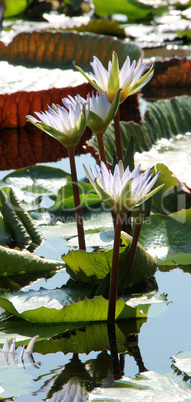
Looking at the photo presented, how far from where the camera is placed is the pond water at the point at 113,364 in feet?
1.88

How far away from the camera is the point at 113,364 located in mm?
634

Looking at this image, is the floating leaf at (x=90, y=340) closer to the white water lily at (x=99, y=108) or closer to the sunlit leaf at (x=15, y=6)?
the white water lily at (x=99, y=108)

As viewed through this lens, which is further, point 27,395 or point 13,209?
point 13,209

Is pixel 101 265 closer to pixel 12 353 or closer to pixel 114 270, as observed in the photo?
pixel 114 270

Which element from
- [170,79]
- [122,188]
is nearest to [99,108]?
[122,188]

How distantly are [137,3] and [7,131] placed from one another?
1996 mm

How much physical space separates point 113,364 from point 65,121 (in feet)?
1.16

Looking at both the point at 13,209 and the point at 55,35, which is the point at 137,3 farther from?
the point at 13,209

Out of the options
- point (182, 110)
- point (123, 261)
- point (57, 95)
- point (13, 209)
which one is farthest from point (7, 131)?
point (123, 261)

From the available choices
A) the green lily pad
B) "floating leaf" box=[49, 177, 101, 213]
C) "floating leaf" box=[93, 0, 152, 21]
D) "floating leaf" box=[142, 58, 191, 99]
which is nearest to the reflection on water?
"floating leaf" box=[49, 177, 101, 213]

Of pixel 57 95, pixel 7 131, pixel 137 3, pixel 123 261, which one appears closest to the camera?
pixel 123 261

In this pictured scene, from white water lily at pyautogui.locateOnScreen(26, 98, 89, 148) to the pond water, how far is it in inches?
10.2

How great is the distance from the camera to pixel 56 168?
52.5 inches

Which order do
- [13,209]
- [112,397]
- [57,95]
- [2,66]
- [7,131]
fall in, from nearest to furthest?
[112,397] < [13,209] < [57,95] < [7,131] < [2,66]
